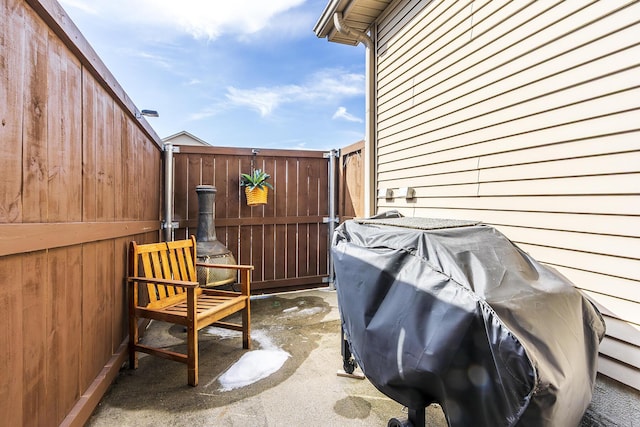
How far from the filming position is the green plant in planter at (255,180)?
4.34m

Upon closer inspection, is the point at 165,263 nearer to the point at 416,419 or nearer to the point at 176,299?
the point at 176,299

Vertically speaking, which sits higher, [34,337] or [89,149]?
[89,149]

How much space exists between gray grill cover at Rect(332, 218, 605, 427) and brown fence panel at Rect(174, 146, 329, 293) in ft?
10.7

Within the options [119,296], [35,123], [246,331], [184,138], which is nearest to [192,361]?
[246,331]

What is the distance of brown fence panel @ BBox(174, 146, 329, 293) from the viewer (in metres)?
4.35

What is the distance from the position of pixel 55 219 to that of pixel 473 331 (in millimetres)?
1789

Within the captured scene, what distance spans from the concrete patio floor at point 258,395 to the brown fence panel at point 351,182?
1.89 metres

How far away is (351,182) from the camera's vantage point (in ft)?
15.0

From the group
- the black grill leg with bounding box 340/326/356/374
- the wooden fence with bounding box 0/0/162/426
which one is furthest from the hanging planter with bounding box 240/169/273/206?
the black grill leg with bounding box 340/326/356/374

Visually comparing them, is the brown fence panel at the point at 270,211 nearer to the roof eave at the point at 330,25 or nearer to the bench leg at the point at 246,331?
the roof eave at the point at 330,25

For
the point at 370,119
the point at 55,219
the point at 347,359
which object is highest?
the point at 370,119

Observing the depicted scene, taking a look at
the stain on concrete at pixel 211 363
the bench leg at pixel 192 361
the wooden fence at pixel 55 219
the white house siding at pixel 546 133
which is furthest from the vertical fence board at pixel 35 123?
the white house siding at pixel 546 133

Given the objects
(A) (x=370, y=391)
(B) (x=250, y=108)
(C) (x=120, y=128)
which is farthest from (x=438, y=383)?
(B) (x=250, y=108)

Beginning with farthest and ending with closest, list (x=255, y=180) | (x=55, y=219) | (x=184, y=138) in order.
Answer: (x=184, y=138)
(x=255, y=180)
(x=55, y=219)
